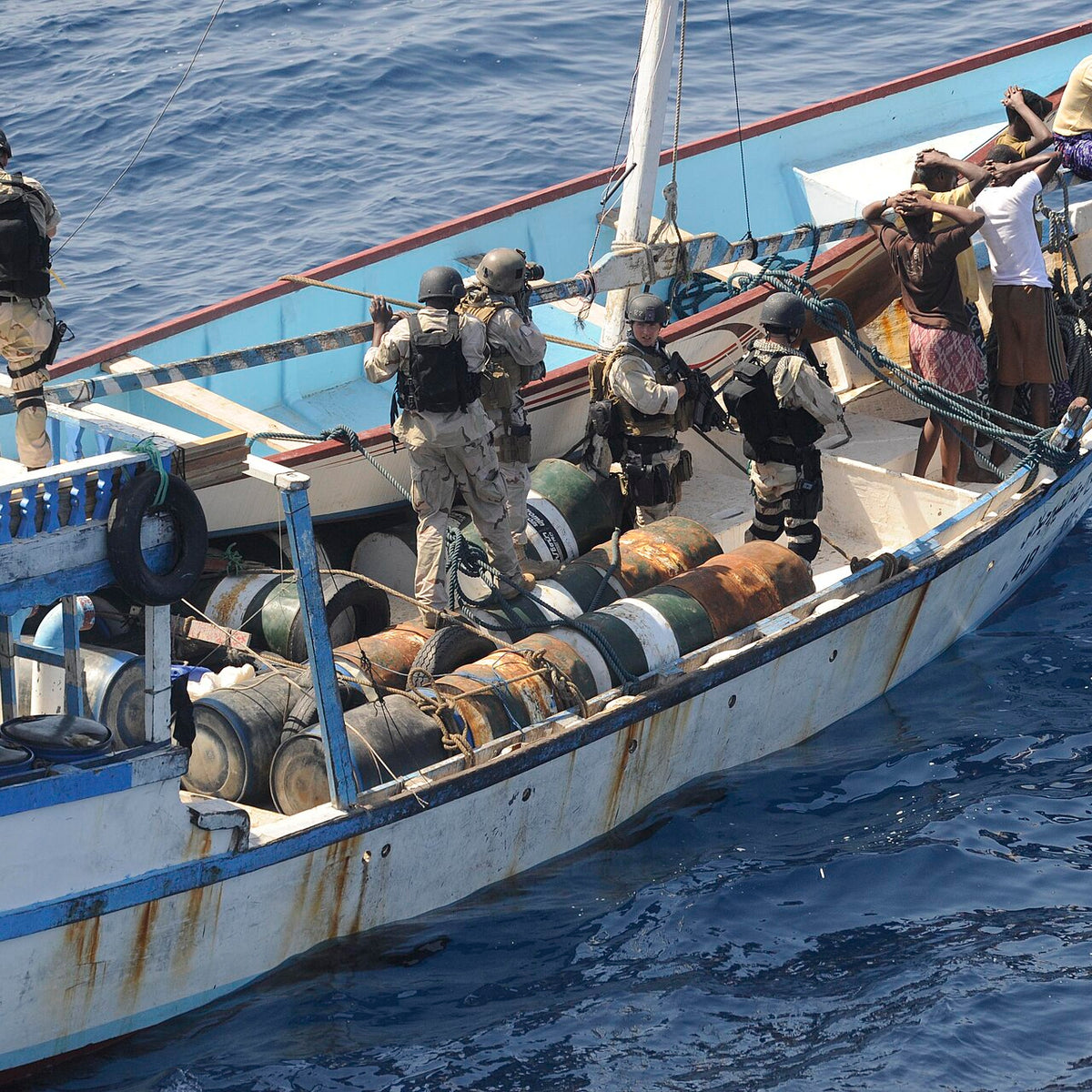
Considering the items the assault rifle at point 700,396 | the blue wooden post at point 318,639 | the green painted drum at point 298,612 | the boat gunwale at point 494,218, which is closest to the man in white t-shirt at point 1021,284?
the boat gunwale at point 494,218

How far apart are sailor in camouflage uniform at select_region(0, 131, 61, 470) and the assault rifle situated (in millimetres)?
3553

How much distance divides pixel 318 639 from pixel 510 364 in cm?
246

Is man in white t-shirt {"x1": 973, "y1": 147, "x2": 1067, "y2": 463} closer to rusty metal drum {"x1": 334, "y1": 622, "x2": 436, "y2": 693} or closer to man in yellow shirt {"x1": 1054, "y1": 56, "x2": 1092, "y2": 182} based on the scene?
man in yellow shirt {"x1": 1054, "y1": 56, "x2": 1092, "y2": 182}

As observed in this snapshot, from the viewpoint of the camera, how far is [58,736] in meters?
6.11

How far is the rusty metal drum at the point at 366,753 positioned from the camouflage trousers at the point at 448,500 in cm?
109

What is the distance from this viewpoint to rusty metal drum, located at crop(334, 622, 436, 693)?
7.49m

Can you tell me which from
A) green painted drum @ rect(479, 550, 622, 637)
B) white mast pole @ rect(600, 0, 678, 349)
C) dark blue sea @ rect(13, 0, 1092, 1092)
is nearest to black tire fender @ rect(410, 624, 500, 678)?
green painted drum @ rect(479, 550, 622, 637)

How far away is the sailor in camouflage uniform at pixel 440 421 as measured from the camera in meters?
7.68

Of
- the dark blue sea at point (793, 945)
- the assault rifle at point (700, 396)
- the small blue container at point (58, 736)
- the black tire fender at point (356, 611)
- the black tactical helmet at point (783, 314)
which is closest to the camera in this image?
the small blue container at point (58, 736)

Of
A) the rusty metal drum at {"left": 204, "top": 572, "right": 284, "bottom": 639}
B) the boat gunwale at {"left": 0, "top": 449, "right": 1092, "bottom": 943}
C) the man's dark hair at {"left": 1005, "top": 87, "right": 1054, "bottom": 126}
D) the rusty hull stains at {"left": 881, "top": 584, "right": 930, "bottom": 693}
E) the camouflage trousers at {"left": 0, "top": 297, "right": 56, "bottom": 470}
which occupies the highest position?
the man's dark hair at {"left": 1005, "top": 87, "right": 1054, "bottom": 126}

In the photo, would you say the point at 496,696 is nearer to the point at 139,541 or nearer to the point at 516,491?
the point at 516,491

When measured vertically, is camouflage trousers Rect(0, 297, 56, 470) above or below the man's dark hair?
below

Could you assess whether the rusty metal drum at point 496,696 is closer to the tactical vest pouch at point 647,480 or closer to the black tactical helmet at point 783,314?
the tactical vest pouch at point 647,480

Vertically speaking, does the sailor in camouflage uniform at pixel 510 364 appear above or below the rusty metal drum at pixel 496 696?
above
